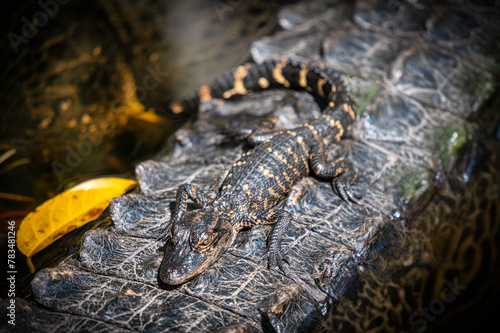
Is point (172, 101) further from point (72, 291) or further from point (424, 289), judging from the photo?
point (424, 289)

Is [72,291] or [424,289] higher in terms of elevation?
[72,291]

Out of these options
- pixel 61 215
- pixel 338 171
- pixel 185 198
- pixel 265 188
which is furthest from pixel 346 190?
pixel 61 215

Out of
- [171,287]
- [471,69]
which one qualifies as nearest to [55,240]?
[171,287]

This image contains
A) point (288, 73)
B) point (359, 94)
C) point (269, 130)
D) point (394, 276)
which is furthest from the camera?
point (288, 73)

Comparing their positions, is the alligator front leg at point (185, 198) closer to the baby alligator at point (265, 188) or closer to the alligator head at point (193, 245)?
the baby alligator at point (265, 188)

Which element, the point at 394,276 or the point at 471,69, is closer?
the point at 394,276

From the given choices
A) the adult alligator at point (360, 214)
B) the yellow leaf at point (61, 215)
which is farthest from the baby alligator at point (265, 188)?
the yellow leaf at point (61, 215)

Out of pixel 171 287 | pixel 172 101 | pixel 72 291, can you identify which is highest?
pixel 72 291
